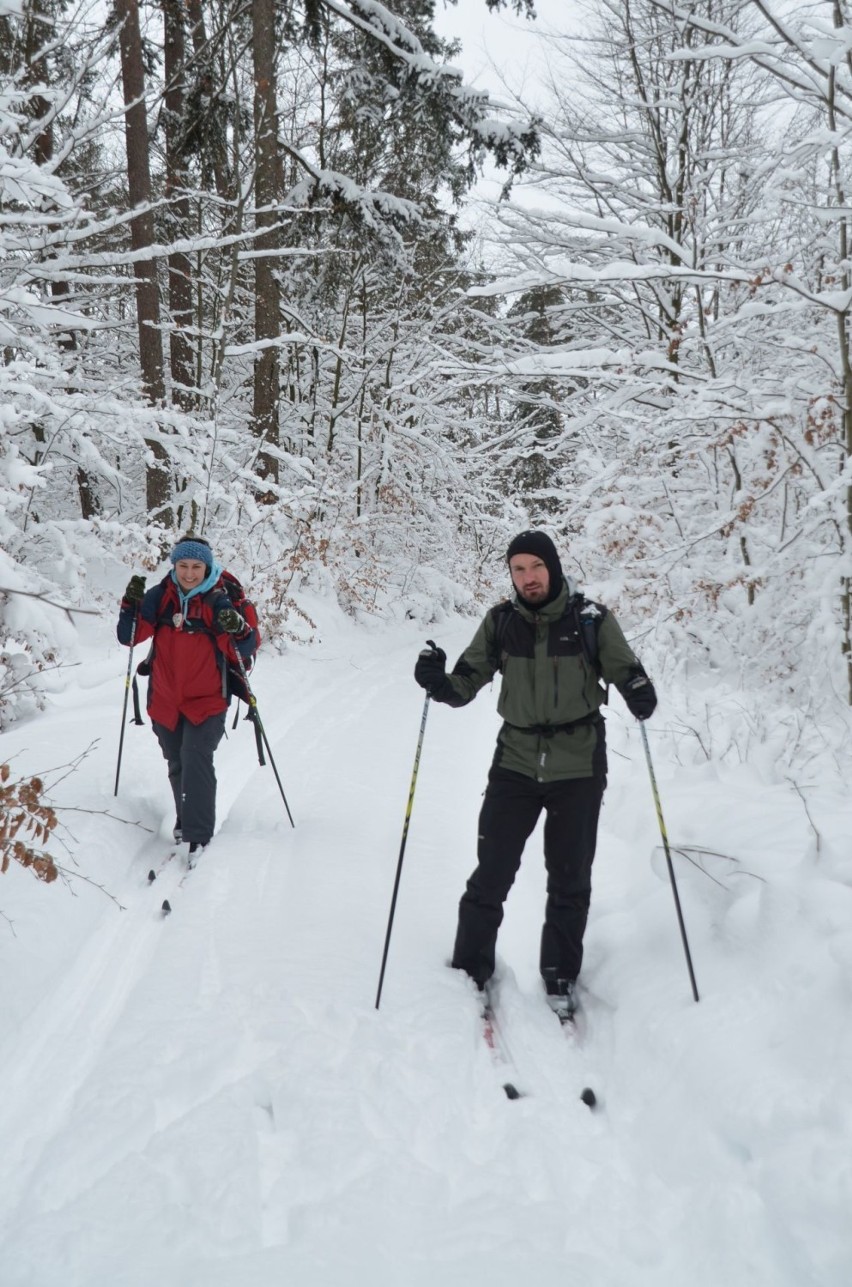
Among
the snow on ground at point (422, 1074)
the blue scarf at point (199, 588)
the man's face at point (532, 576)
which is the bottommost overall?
the snow on ground at point (422, 1074)

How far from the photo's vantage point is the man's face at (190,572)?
5.18 meters

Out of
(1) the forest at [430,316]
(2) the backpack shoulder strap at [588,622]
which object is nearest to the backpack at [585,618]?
(2) the backpack shoulder strap at [588,622]

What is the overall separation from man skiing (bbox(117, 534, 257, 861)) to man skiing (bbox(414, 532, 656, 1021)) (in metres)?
2.08

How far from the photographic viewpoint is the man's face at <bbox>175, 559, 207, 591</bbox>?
204 inches

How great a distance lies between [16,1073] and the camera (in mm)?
3043

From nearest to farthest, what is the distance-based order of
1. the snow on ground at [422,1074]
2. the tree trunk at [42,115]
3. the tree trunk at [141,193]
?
1. the snow on ground at [422,1074]
2. the tree trunk at [42,115]
3. the tree trunk at [141,193]

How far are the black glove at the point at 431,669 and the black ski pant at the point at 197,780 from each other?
207 cm

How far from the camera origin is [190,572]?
205 inches

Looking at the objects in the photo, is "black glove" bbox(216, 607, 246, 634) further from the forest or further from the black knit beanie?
the black knit beanie

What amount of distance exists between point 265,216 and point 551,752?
11469mm

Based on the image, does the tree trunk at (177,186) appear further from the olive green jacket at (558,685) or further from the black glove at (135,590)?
the olive green jacket at (558,685)

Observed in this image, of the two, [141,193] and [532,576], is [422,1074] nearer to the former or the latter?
[532,576]

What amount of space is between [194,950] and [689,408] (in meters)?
4.91

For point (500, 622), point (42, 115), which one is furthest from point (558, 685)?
point (42, 115)
